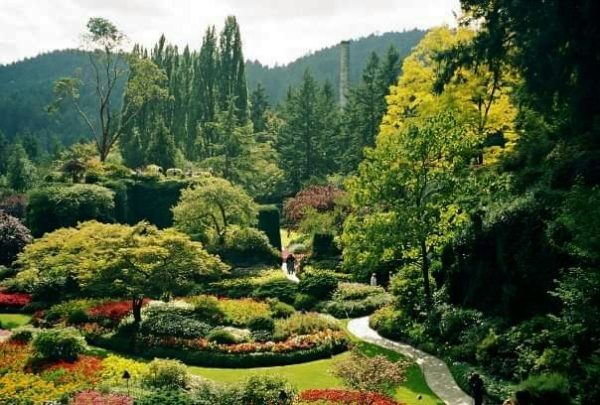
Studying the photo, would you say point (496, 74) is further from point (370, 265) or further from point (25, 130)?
point (25, 130)

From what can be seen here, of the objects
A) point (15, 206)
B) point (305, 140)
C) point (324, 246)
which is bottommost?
point (324, 246)

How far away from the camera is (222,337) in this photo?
2170 cm

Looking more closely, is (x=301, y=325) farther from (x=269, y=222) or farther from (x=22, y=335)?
(x=269, y=222)

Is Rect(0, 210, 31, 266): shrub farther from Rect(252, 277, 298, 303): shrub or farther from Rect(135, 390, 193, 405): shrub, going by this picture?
Rect(135, 390, 193, 405): shrub

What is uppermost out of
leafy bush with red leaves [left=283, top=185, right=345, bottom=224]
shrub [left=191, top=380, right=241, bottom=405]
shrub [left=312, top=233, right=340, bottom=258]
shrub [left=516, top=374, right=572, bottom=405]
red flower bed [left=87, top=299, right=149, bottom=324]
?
leafy bush with red leaves [left=283, top=185, right=345, bottom=224]

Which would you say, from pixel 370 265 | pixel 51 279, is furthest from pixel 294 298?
pixel 51 279

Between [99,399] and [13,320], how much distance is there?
1234cm

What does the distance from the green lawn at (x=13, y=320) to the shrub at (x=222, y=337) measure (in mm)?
9045

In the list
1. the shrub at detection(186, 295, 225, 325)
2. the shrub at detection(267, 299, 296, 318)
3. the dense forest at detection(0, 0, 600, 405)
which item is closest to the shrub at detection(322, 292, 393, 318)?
the dense forest at detection(0, 0, 600, 405)

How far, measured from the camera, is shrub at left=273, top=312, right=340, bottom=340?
2239cm

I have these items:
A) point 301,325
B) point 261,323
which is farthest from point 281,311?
point 301,325

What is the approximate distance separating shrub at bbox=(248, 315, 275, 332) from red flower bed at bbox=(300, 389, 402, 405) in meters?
7.16

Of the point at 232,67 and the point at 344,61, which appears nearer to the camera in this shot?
the point at 232,67

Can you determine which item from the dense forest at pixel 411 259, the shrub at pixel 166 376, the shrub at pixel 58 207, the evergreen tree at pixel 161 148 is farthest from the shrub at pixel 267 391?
the evergreen tree at pixel 161 148
